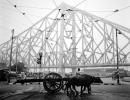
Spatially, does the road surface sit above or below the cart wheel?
below

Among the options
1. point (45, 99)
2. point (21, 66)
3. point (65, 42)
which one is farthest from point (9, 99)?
point (65, 42)

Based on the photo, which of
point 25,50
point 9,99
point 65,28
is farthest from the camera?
point 25,50

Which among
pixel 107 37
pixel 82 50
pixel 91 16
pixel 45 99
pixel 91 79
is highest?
pixel 91 16

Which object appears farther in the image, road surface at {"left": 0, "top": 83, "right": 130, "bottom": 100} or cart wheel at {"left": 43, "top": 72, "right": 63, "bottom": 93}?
cart wheel at {"left": 43, "top": 72, "right": 63, "bottom": 93}

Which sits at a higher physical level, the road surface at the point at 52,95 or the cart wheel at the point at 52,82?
the cart wheel at the point at 52,82

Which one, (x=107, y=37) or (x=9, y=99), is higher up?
(x=107, y=37)

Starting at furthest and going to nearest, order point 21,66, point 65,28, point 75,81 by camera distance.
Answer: point 65,28 → point 21,66 → point 75,81

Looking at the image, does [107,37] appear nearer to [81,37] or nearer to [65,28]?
[81,37]

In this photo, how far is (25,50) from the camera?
96562mm

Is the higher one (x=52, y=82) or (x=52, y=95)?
(x=52, y=82)

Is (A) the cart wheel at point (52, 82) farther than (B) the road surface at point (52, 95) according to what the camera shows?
Yes

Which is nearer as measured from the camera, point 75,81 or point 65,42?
point 75,81

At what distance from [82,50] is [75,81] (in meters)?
64.0

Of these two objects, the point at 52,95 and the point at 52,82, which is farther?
the point at 52,82
